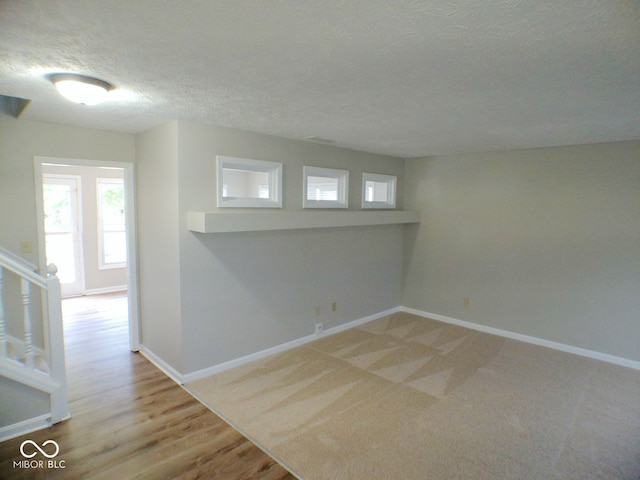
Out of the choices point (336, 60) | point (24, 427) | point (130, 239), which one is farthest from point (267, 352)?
point (336, 60)

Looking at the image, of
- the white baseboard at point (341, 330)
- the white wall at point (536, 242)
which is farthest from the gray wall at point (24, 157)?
the white wall at point (536, 242)

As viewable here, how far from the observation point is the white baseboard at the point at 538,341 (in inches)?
150

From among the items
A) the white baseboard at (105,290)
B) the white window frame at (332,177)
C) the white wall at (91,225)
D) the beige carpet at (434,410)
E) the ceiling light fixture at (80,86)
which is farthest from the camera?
the white baseboard at (105,290)

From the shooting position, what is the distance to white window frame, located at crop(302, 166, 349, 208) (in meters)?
4.07

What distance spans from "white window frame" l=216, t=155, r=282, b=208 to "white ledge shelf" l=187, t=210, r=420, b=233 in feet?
0.70

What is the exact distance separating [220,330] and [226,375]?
0.42 meters

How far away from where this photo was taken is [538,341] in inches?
170

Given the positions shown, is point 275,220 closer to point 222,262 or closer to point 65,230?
point 222,262

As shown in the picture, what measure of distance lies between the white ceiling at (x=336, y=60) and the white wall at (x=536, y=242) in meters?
1.06

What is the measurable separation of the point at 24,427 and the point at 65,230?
4664mm

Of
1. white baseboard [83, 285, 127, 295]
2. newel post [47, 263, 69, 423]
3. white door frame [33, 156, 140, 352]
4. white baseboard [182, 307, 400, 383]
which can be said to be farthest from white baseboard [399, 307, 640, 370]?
white baseboard [83, 285, 127, 295]

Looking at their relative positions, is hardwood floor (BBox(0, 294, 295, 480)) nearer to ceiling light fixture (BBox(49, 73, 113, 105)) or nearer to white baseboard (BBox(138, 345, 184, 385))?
white baseboard (BBox(138, 345, 184, 385))

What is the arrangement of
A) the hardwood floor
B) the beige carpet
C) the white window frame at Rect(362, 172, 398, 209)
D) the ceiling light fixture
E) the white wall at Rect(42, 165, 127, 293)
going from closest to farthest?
the ceiling light fixture < the hardwood floor < the beige carpet < the white window frame at Rect(362, 172, 398, 209) < the white wall at Rect(42, 165, 127, 293)

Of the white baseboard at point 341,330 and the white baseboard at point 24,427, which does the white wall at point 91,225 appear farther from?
the white baseboard at point 24,427
